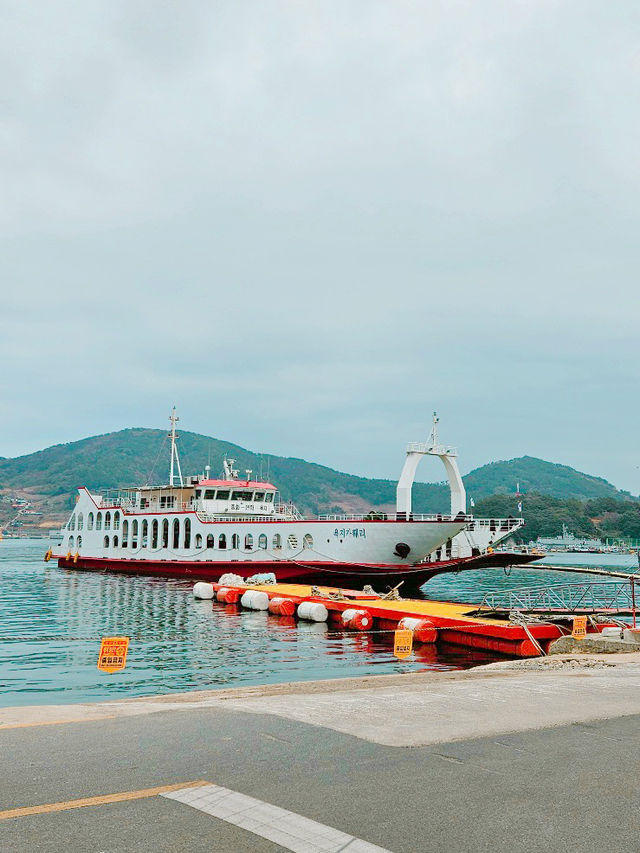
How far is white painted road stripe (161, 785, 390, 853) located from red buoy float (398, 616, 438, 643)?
20.2 metres

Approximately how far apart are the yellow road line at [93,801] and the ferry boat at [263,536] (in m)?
35.8

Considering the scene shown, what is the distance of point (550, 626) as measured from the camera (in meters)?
24.1

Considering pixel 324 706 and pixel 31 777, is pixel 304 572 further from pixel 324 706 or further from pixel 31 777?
pixel 31 777

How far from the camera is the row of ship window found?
1874 inches

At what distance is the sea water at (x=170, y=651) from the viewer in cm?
1945

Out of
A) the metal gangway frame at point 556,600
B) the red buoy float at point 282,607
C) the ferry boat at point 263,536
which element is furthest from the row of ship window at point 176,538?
the metal gangway frame at point 556,600

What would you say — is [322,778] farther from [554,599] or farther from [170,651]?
[554,599]

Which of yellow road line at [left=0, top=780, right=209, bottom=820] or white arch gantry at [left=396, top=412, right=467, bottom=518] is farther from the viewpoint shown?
white arch gantry at [left=396, top=412, right=467, bottom=518]

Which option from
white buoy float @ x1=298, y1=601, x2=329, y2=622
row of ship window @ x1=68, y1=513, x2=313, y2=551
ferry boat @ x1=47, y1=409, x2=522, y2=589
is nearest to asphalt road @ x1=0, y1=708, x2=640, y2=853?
white buoy float @ x1=298, y1=601, x2=329, y2=622

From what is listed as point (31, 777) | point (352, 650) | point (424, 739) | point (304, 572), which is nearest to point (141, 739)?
point (31, 777)

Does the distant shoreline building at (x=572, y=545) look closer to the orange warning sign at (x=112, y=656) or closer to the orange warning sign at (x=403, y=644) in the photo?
the orange warning sign at (x=403, y=644)

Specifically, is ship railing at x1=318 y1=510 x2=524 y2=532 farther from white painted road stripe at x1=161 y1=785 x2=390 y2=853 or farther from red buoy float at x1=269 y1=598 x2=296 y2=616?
white painted road stripe at x1=161 y1=785 x2=390 y2=853

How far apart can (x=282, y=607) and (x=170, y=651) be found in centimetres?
1031

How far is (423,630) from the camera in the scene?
2575 centimetres
